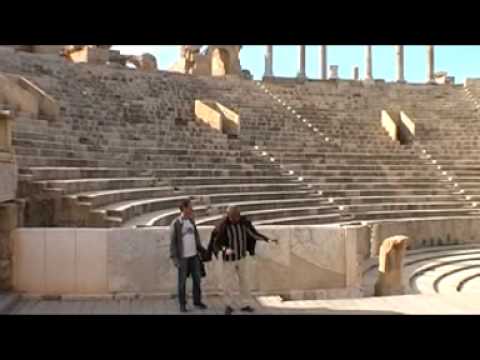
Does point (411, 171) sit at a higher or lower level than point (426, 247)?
higher

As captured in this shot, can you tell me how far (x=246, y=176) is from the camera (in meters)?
14.0

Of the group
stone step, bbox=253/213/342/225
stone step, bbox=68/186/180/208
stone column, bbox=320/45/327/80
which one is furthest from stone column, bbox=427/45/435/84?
stone step, bbox=68/186/180/208

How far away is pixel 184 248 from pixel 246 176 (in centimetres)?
831

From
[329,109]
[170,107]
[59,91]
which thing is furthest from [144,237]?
[329,109]

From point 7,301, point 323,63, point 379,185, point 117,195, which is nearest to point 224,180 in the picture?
point 117,195

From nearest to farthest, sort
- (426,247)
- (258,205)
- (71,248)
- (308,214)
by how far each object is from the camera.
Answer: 1. (71,248)
2. (258,205)
3. (308,214)
4. (426,247)

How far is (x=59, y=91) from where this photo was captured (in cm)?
1641

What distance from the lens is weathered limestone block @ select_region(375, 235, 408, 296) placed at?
905 centimetres

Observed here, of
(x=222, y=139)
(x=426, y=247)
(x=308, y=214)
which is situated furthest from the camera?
(x=222, y=139)

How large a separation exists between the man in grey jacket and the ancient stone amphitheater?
2.21 ft

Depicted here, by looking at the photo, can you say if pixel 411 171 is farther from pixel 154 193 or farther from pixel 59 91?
pixel 59 91

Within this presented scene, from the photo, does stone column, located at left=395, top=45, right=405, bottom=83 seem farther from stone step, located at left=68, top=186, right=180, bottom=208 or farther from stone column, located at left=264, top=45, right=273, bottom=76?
stone step, located at left=68, top=186, right=180, bottom=208
